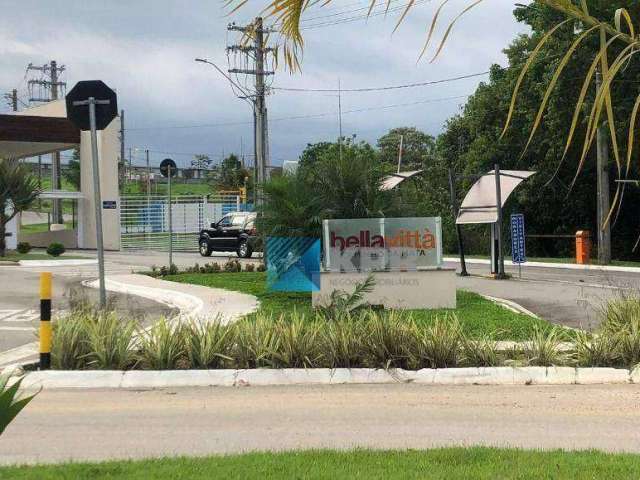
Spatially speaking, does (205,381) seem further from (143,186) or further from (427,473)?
(143,186)

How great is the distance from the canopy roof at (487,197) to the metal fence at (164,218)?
939 inches

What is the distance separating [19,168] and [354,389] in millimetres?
26362

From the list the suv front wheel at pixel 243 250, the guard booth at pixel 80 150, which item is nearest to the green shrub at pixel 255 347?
the suv front wheel at pixel 243 250

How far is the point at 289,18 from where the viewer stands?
155 inches

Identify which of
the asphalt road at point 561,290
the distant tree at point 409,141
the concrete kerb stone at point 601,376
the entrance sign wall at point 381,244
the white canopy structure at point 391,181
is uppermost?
the distant tree at point 409,141

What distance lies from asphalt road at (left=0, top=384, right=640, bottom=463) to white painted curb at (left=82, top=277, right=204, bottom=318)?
6.05m

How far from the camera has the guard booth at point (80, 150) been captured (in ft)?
123

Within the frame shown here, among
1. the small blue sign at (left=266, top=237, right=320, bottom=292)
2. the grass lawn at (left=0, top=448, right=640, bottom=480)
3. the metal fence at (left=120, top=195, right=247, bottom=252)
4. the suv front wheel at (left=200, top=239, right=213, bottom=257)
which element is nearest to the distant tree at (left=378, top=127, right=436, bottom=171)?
the metal fence at (left=120, top=195, right=247, bottom=252)

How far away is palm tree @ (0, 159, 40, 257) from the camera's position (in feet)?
99.4

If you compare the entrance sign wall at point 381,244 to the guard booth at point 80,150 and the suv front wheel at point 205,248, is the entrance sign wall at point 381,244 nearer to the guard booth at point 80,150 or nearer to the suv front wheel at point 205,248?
the suv front wheel at point 205,248

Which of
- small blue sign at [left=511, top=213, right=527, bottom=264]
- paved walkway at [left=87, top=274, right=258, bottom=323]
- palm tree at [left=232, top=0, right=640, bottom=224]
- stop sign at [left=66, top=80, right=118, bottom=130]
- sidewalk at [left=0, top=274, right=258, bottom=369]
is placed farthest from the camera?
small blue sign at [left=511, top=213, right=527, bottom=264]

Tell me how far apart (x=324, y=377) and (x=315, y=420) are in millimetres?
1796

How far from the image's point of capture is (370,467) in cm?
484

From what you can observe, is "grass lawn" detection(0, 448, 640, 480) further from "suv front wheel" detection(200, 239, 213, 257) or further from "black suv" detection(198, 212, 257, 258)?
"suv front wheel" detection(200, 239, 213, 257)
